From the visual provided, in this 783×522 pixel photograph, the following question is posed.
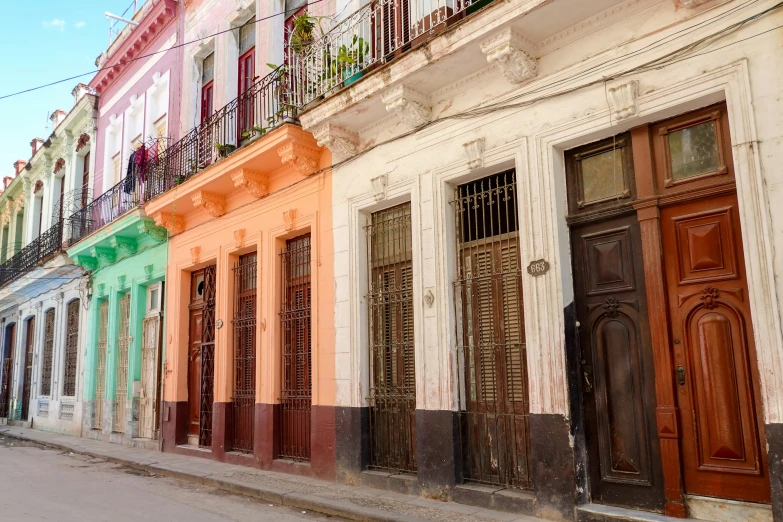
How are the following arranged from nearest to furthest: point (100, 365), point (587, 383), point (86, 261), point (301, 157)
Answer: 1. point (587, 383)
2. point (301, 157)
3. point (100, 365)
4. point (86, 261)

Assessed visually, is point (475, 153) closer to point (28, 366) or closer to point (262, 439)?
point (262, 439)

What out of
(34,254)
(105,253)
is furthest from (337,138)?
(34,254)

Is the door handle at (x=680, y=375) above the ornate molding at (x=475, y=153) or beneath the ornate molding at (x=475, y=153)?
beneath

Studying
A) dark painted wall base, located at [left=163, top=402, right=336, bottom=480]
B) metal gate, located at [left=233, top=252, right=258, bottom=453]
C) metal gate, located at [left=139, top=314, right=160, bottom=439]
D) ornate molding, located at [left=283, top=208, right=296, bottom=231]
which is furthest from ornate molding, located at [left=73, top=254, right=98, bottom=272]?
ornate molding, located at [left=283, top=208, right=296, bottom=231]

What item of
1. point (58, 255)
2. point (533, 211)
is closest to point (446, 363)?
point (533, 211)

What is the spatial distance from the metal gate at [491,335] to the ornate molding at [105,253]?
375 inches

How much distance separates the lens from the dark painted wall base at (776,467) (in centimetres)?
405

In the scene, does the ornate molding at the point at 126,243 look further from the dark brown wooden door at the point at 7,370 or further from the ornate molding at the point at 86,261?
the dark brown wooden door at the point at 7,370

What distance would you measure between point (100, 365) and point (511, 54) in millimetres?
11835

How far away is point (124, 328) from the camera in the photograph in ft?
43.3

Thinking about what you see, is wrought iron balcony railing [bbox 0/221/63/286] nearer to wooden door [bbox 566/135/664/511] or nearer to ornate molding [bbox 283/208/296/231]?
ornate molding [bbox 283/208/296/231]

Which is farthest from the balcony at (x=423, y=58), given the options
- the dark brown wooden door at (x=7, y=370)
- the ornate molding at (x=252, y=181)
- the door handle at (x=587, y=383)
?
the dark brown wooden door at (x=7, y=370)

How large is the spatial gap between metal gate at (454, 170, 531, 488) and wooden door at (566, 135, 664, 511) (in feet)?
2.09

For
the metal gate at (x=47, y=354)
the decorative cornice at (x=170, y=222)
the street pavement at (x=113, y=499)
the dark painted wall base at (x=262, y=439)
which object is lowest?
the street pavement at (x=113, y=499)
